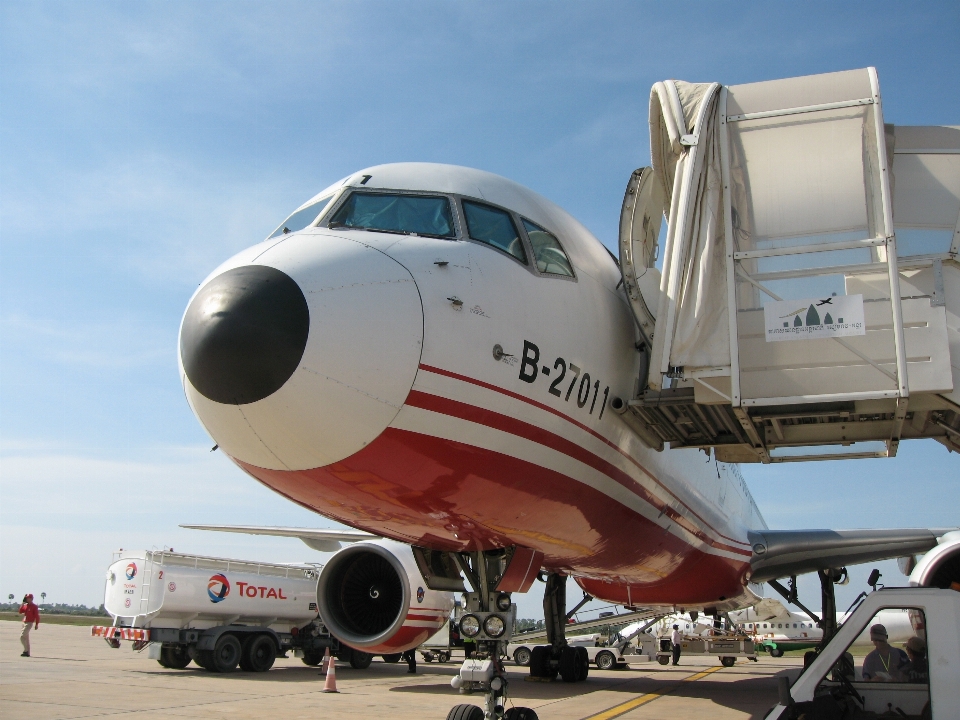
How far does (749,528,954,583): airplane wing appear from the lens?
526 inches

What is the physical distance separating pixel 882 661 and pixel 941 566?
164 inches

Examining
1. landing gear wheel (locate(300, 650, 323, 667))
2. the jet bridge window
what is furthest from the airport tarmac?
the jet bridge window

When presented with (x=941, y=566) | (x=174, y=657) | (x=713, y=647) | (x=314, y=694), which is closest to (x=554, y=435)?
(x=941, y=566)

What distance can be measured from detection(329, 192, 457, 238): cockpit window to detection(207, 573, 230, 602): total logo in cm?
1220

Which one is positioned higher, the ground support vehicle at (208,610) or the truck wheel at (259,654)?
the ground support vehicle at (208,610)

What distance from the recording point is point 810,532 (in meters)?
14.1

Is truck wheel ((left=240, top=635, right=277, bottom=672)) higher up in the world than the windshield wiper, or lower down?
lower down

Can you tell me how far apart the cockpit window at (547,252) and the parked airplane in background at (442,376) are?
0.02 m

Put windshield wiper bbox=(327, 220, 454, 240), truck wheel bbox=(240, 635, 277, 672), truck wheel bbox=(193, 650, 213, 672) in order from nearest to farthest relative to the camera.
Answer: windshield wiper bbox=(327, 220, 454, 240) → truck wheel bbox=(193, 650, 213, 672) → truck wheel bbox=(240, 635, 277, 672)

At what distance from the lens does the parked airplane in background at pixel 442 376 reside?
15.6ft

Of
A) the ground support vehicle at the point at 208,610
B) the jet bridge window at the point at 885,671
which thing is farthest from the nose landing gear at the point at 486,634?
the ground support vehicle at the point at 208,610

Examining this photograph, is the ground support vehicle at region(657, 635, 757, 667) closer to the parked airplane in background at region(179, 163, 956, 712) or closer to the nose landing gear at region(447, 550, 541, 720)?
the parked airplane in background at region(179, 163, 956, 712)

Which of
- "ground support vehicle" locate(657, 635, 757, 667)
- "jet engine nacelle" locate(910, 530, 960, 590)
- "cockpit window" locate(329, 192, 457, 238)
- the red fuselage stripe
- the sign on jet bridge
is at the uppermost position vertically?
"cockpit window" locate(329, 192, 457, 238)

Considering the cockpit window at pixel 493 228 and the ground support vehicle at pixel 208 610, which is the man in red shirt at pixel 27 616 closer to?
the ground support vehicle at pixel 208 610
